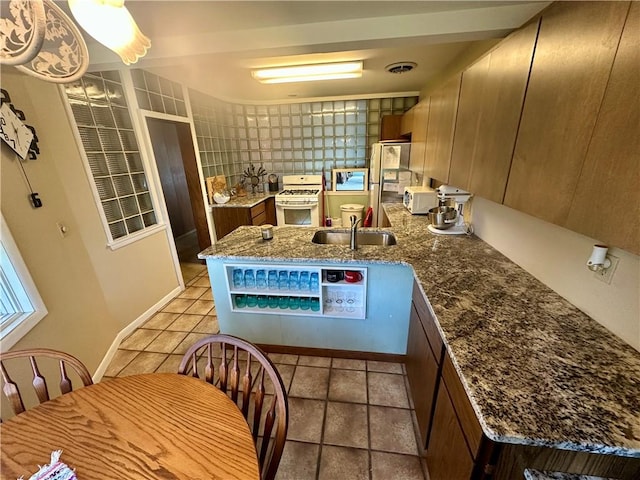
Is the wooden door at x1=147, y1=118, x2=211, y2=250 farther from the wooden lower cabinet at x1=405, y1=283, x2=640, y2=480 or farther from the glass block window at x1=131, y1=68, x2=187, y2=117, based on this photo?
the wooden lower cabinet at x1=405, y1=283, x2=640, y2=480

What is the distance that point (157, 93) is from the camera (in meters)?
2.74

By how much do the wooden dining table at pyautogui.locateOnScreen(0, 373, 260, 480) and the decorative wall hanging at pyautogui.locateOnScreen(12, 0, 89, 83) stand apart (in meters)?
1.17

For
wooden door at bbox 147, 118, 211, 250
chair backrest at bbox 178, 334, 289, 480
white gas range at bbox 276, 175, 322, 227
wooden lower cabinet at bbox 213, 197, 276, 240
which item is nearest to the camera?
chair backrest at bbox 178, 334, 289, 480

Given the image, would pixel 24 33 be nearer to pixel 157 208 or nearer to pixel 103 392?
pixel 103 392

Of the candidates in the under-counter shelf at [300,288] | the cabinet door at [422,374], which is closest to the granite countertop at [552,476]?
the cabinet door at [422,374]

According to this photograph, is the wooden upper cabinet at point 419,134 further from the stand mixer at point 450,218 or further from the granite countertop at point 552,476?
the granite countertop at point 552,476

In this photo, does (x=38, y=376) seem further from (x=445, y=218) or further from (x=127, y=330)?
(x=445, y=218)

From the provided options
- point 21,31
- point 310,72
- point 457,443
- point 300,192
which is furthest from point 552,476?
point 300,192

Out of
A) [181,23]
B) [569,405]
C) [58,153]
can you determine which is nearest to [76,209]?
[58,153]

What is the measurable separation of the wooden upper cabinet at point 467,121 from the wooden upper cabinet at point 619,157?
0.75 meters

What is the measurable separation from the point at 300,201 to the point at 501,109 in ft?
10.6

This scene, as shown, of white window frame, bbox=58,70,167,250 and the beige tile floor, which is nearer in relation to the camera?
the beige tile floor

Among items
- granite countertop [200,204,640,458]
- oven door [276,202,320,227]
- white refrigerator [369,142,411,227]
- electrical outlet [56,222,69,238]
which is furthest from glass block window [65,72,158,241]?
white refrigerator [369,142,411,227]

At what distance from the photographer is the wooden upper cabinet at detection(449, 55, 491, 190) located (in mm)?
1369
